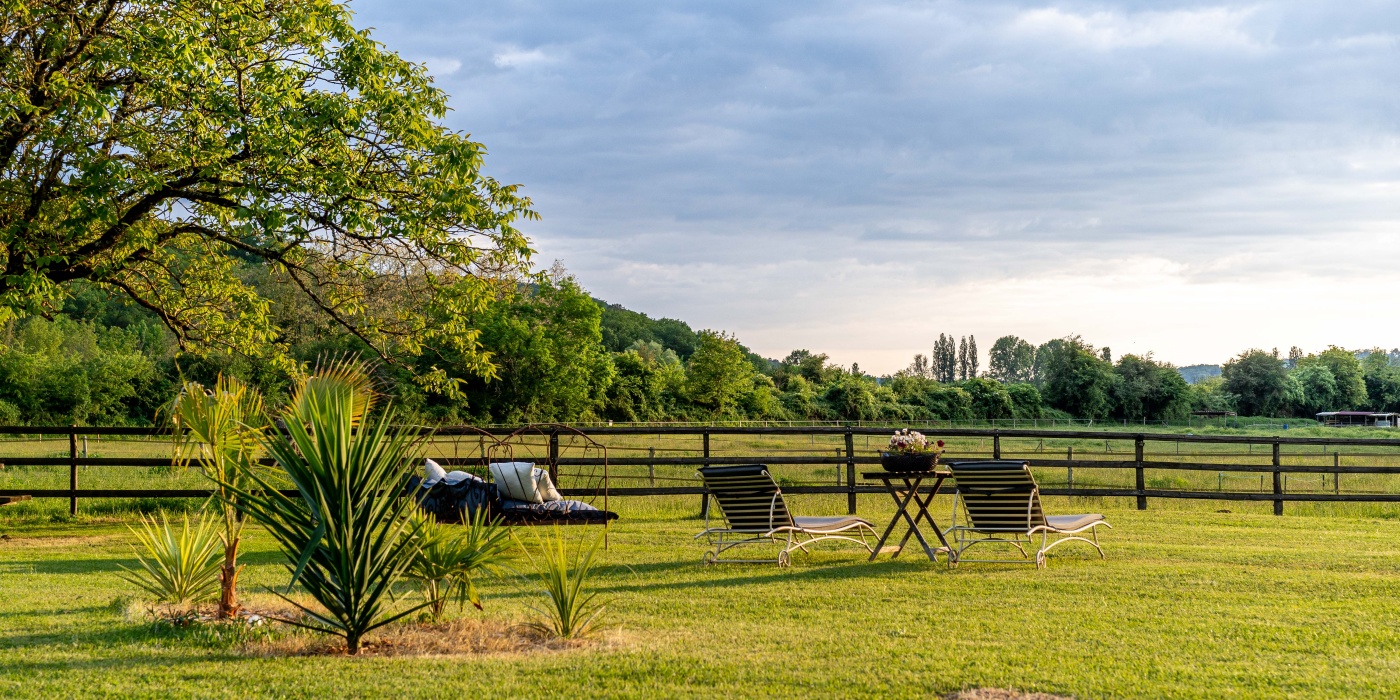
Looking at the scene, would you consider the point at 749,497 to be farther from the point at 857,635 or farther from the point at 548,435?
the point at 548,435

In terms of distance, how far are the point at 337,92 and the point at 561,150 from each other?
4.26 m

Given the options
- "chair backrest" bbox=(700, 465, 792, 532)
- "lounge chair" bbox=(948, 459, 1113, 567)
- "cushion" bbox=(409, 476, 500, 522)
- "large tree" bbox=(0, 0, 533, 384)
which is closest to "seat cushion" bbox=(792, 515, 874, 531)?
"chair backrest" bbox=(700, 465, 792, 532)

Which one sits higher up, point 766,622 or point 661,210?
point 661,210

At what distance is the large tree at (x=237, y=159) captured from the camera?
920cm

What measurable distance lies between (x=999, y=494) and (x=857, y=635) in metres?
3.28

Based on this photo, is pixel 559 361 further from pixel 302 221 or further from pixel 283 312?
pixel 302 221

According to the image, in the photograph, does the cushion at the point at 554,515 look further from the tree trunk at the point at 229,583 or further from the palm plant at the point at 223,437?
the tree trunk at the point at 229,583

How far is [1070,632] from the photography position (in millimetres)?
5207

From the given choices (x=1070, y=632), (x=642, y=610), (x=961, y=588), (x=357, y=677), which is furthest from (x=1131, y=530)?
(x=357, y=677)

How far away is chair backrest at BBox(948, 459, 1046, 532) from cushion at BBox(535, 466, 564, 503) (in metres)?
3.63

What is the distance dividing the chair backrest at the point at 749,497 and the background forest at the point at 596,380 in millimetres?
18821

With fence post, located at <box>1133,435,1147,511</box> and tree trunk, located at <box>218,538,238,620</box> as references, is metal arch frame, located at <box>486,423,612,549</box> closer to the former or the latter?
tree trunk, located at <box>218,538,238,620</box>

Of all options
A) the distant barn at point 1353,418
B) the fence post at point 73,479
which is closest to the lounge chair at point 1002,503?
the fence post at point 73,479

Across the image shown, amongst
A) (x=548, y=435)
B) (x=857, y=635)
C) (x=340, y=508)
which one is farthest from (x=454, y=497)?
(x=857, y=635)
